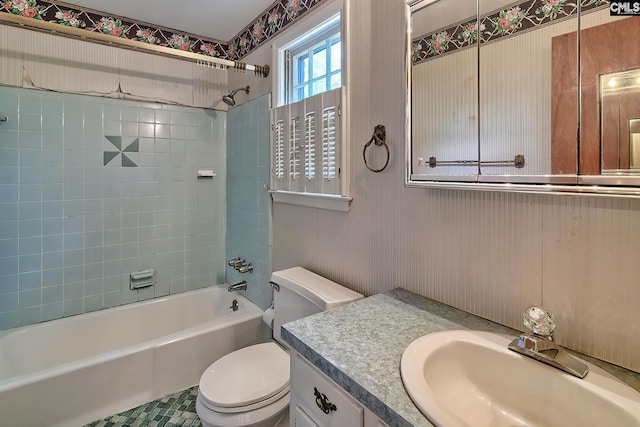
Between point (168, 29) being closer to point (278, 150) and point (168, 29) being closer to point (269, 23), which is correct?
point (269, 23)

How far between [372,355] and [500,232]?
1.81 ft

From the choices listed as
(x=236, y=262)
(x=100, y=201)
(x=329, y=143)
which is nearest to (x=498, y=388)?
(x=329, y=143)

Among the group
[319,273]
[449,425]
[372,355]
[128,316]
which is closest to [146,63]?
[128,316]

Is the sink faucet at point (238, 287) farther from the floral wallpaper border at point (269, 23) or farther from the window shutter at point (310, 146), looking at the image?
the floral wallpaper border at point (269, 23)

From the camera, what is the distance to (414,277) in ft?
4.09

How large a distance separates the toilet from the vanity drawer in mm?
410

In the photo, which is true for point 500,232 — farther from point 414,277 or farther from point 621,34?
point 621,34

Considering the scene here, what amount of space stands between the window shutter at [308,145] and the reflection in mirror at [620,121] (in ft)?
3.16

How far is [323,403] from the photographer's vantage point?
2.77 ft

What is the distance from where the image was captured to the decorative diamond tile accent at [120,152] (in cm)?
228

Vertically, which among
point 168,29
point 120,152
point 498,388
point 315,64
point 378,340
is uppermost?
point 168,29

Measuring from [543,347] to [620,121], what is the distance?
56 cm

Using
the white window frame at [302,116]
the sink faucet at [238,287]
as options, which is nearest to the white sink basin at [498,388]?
the white window frame at [302,116]

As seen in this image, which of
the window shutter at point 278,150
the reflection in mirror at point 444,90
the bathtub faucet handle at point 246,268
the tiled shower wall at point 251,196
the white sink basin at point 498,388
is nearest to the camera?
the white sink basin at point 498,388
